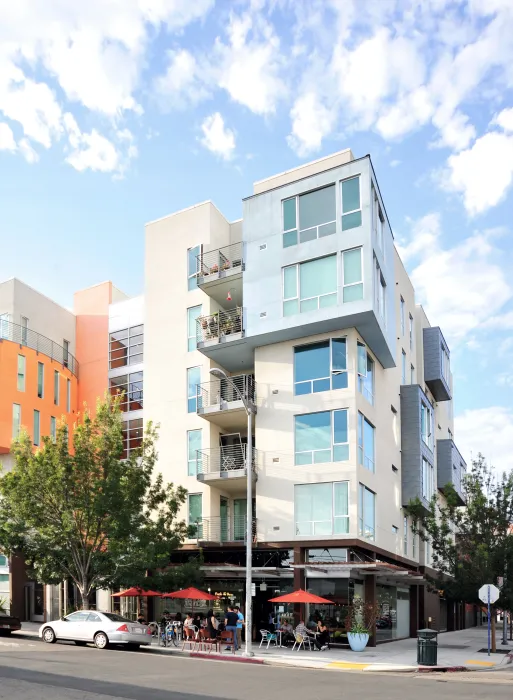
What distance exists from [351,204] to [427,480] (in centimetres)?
1973

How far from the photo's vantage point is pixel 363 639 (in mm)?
29359

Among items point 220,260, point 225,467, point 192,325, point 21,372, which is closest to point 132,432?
point 21,372

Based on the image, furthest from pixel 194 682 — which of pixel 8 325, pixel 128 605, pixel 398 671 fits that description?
pixel 8 325

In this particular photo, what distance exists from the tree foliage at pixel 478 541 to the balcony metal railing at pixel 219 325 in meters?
13.1

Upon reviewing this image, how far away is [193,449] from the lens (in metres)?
37.0

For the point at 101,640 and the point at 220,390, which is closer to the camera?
the point at 101,640

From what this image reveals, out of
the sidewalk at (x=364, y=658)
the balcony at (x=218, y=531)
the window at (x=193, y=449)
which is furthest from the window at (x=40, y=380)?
the sidewalk at (x=364, y=658)

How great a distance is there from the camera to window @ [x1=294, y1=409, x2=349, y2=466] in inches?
1245

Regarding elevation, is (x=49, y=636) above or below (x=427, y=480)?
below

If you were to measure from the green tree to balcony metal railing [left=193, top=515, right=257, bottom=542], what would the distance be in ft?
10.5

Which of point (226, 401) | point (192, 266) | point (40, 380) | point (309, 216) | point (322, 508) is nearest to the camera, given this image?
point (322, 508)

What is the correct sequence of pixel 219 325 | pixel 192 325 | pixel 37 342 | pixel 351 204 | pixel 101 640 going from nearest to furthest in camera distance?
pixel 101 640 → pixel 351 204 → pixel 219 325 → pixel 192 325 → pixel 37 342

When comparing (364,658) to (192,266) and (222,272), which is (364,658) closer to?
(222,272)

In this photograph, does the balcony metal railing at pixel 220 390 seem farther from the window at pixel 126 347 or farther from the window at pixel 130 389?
the window at pixel 126 347
